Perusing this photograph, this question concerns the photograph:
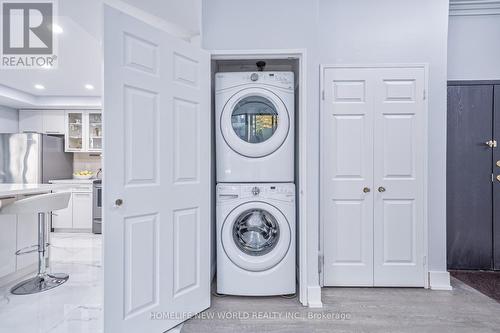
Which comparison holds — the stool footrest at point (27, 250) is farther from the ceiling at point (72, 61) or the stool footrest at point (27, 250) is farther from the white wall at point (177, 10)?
the white wall at point (177, 10)

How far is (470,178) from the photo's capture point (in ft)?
9.32

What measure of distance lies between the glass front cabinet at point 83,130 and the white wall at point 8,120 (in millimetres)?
973

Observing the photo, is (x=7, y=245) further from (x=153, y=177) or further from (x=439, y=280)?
(x=439, y=280)

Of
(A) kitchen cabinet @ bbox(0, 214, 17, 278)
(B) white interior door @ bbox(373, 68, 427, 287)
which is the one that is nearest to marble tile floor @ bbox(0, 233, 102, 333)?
(A) kitchen cabinet @ bbox(0, 214, 17, 278)

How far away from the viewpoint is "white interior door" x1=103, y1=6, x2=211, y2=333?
4.94 ft

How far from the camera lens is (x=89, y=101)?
191 inches

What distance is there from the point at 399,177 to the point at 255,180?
52.9 inches

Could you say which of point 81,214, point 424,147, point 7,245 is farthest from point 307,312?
point 81,214

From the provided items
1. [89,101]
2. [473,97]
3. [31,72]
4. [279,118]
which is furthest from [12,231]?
[473,97]

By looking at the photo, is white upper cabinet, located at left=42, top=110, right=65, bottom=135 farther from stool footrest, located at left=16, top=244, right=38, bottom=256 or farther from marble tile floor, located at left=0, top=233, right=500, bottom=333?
marble tile floor, located at left=0, top=233, right=500, bottom=333

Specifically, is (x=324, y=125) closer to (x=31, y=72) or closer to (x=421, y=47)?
(x=421, y=47)

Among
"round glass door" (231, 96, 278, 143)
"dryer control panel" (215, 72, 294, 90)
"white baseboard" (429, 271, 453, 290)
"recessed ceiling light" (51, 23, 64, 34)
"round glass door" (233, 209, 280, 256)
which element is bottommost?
"white baseboard" (429, 271, 453, 290)

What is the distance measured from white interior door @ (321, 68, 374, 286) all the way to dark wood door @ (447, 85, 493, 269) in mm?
1163

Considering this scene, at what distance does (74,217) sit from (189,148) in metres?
3.89
